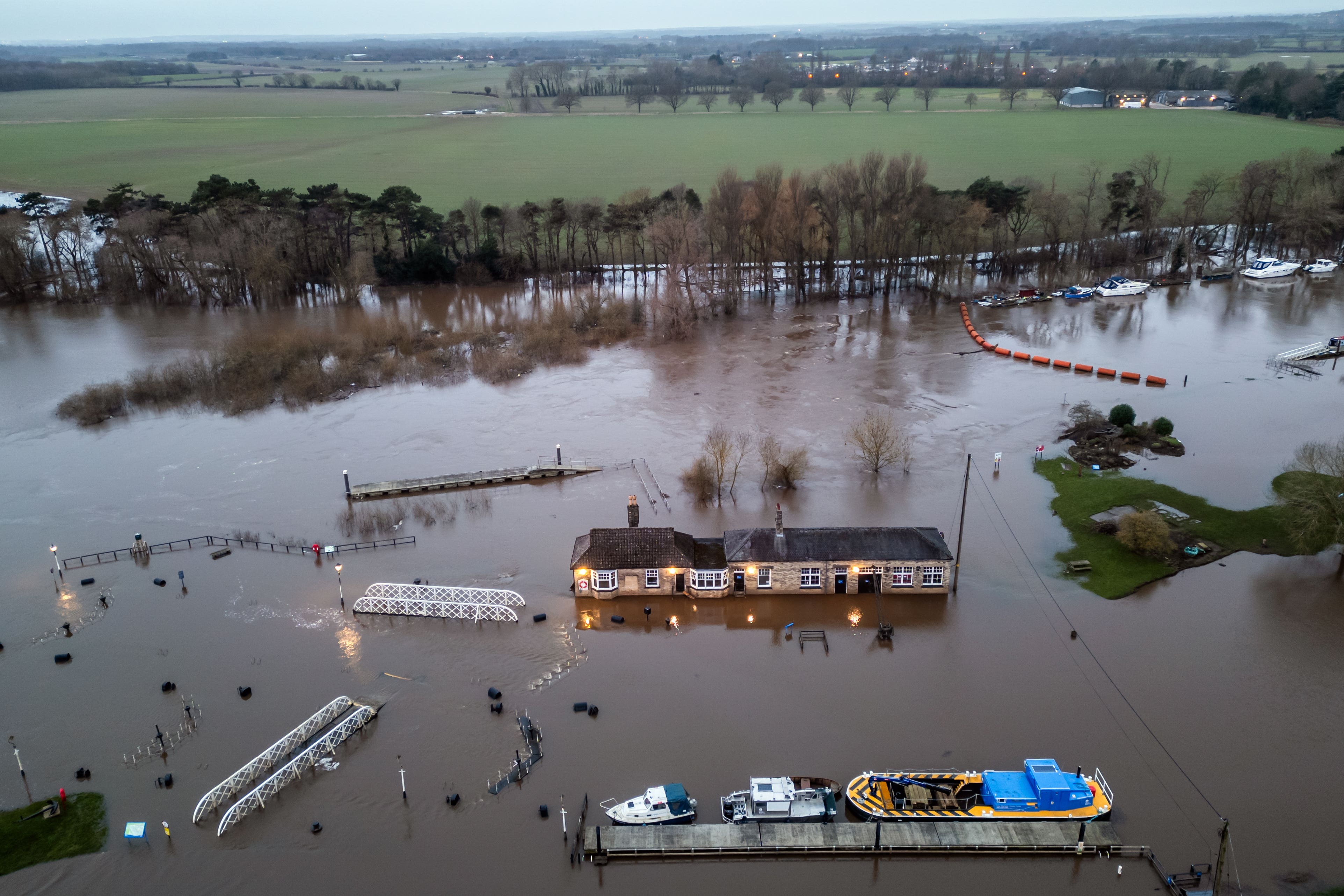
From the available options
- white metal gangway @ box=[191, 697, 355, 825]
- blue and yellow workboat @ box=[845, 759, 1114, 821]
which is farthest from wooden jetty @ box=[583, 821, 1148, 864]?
white metal gangway @ box=[191, 697, 355, 825]

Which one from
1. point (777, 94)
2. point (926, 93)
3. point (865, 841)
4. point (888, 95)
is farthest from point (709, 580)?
point (926, 93)

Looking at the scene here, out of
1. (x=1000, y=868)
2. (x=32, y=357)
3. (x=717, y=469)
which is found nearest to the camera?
(x=1000, y=868)

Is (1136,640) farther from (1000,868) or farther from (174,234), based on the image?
(174,234)

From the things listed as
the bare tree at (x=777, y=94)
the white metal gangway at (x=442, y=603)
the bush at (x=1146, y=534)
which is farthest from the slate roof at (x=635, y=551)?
the bare tree at (x=777, y=94)

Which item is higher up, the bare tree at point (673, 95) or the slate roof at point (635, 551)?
the bare tree at point (673, 95)

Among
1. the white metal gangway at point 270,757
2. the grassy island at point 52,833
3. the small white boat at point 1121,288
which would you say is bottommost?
the grassy island at point 52,833

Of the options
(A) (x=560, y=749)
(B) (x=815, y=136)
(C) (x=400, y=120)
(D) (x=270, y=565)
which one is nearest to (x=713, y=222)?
(D) (x=270, y=565)

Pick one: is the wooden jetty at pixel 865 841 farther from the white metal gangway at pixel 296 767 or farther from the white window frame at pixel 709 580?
the white window frame at pixel 709 580
